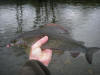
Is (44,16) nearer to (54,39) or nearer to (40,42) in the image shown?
(54,39)

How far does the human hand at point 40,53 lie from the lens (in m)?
2.80

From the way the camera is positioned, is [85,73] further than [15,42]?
Yes

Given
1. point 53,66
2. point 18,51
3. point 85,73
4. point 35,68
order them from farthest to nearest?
point 18,51 < point 53,66 < point 85,73 < point 35,68

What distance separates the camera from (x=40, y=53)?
2.88 meters

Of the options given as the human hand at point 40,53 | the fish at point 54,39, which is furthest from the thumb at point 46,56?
the fish at point 54,39

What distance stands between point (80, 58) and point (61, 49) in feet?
13.8

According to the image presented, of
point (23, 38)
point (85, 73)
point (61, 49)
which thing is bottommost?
point (85, 73)

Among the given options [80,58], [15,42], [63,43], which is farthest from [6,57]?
[63,43]

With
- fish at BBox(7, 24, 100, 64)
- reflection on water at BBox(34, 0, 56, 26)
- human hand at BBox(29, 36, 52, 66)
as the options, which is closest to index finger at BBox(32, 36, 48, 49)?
human hand at BBox(29, 36, 52, 66)

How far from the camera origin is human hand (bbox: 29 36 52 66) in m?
2.80

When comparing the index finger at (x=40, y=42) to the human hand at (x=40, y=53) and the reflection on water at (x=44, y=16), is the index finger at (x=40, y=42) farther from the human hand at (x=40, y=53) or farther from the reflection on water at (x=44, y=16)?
the reflection on water at (x=44, y=16)

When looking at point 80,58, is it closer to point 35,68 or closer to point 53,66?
point 53,66

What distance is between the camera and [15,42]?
3406mm

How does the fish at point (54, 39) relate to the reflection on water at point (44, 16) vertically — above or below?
above
